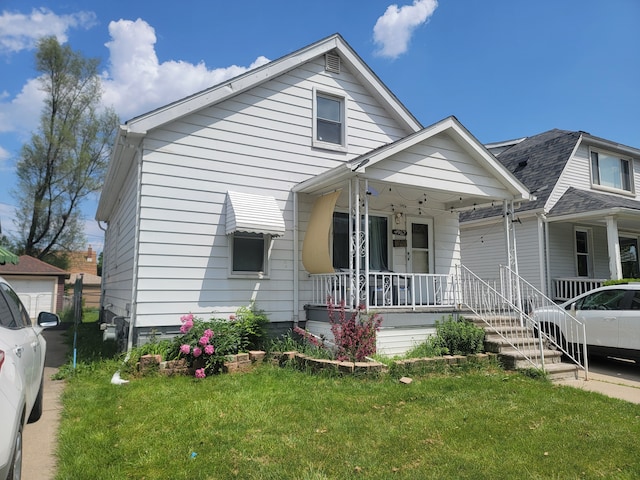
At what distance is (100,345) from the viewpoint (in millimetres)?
9453

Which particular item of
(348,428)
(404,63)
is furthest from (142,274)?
(404,63)

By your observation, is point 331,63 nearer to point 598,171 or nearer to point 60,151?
point 598,171

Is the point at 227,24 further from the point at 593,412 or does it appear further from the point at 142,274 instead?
the point at 593,412

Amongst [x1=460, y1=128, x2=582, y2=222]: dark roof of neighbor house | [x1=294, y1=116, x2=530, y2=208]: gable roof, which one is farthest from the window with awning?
[x1=460, y1=128, x2=582, y2=222]: dark roof of neighbor house

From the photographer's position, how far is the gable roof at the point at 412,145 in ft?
24.6

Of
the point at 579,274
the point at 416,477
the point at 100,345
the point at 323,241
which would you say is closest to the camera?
the point at 416,477

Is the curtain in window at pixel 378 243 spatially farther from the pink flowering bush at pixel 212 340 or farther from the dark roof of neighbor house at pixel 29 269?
the dark roof of neighbor house at pixel 29 269

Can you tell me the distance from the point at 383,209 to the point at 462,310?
317cm

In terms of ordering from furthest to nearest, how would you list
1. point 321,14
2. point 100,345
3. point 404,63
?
point 404,63
point 321,14
point 100,345

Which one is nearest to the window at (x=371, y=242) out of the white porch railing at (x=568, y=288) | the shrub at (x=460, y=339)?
the shrub at (x=460, y=339)

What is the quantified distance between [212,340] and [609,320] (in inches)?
287

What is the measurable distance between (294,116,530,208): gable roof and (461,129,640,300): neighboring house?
425 cm

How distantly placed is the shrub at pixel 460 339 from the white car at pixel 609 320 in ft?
4.81

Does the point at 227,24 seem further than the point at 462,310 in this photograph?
Yes
